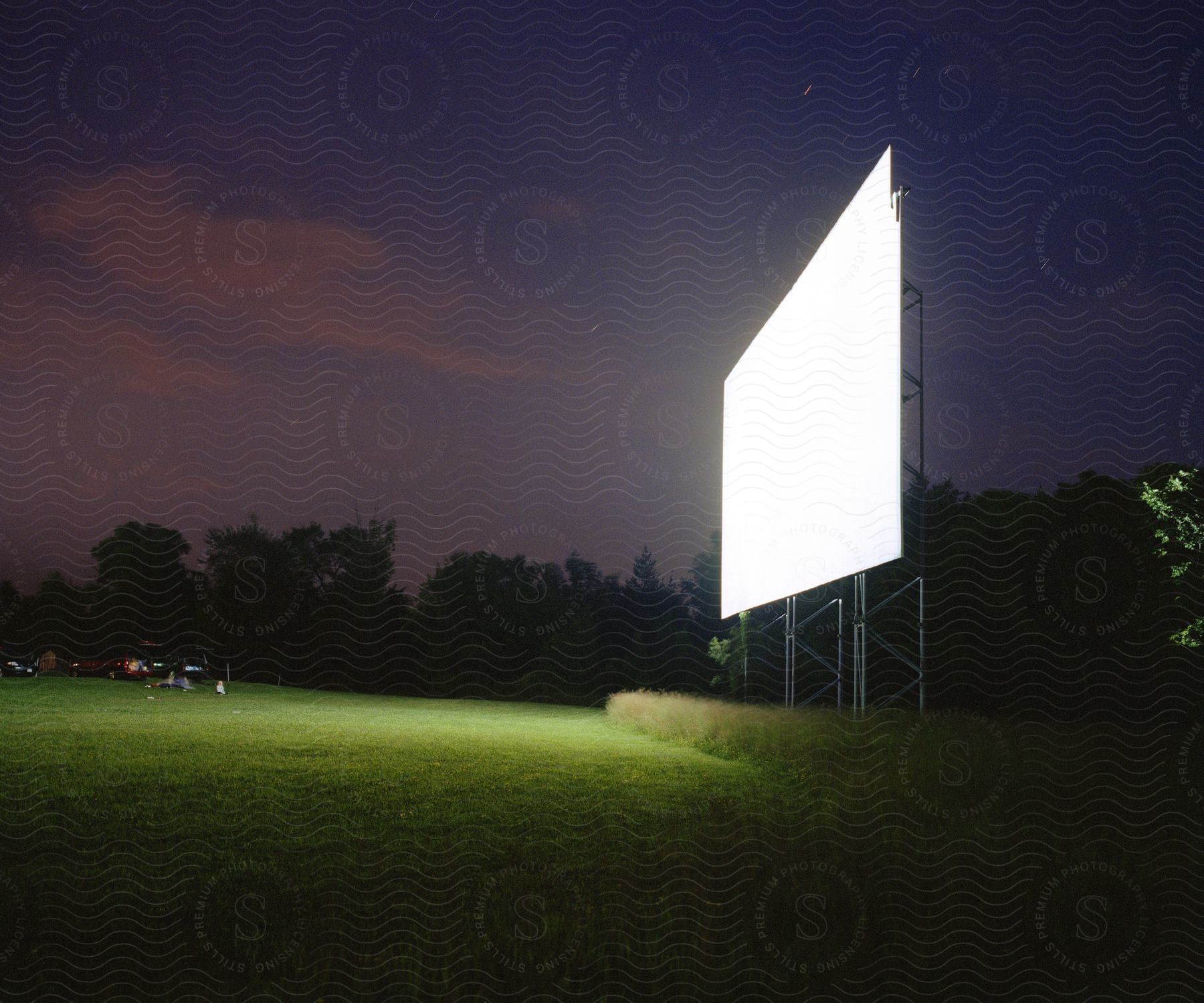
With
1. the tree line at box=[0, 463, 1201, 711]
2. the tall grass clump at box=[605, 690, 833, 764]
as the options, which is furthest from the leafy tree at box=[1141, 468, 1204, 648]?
the tall grass clump at box=[605, 690, 833, 764]

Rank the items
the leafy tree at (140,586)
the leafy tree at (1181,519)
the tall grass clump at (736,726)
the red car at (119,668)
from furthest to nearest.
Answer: the leafy tree at (140,586) → the red car at (119,668) → the leafy tree at (1181,519) → the tall grass clump at (736,726)

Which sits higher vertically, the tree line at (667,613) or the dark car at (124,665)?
the tree line at (667,613)

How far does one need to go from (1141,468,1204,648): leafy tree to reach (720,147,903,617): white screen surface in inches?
458

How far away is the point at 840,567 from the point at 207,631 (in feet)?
102

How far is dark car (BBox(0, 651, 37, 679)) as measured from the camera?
2817 cm

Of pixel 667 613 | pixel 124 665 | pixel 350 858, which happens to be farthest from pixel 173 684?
pixel 350 858

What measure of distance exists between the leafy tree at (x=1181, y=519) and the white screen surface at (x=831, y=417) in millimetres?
11626

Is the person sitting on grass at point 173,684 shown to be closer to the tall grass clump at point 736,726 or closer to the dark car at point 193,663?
the dark car at point 193,663

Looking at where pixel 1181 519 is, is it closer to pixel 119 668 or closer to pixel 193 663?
pixel 193 663

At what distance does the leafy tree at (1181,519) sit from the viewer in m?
19.9

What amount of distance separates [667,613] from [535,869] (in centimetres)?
2920

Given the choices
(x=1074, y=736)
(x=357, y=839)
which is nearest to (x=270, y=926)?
(x=357, y=839)

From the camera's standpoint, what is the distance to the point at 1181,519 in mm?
20172

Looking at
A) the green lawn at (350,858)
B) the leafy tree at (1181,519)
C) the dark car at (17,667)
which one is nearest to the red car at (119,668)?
the dark car at (17,667)
